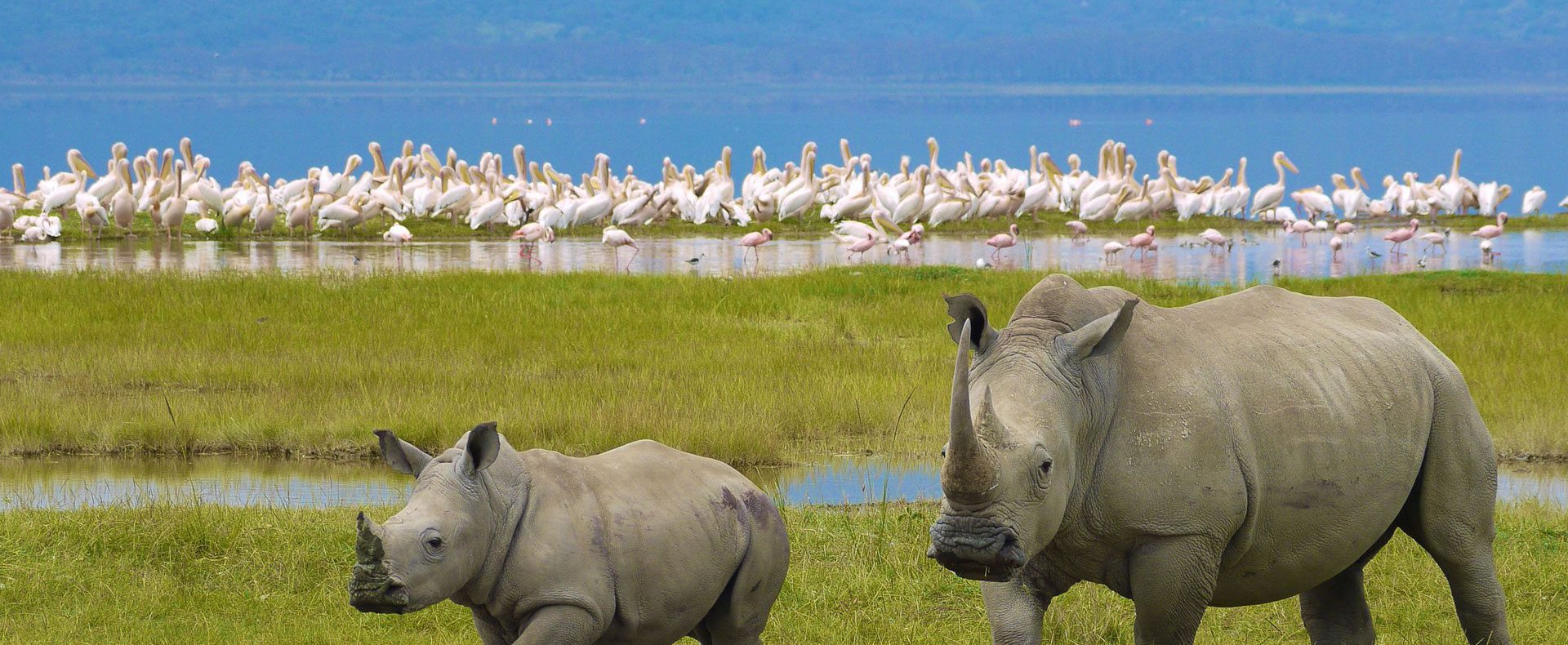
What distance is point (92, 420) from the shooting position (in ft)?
35.1

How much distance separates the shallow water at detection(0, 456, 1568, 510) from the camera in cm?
910

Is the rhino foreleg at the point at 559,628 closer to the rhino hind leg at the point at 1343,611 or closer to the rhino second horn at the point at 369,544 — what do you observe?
the rhino second horn at the point at 369,544

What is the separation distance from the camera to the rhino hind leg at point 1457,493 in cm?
510

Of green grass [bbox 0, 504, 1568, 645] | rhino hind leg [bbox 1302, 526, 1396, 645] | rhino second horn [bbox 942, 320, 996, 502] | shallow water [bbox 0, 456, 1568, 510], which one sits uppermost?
rhino second horn [bbox 942, 320, 996, 502]

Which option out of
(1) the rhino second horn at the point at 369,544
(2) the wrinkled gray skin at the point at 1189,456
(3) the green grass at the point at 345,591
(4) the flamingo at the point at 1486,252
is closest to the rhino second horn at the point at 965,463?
(2) the wrinkled gray skin at the point at 1189,456

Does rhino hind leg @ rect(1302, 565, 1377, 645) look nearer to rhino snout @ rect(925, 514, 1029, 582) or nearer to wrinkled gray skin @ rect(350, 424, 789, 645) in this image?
wrinkled gray skin @ rect(350, 424, 789, 645)

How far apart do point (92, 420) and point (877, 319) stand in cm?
709

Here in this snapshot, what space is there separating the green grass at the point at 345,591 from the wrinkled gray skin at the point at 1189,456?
1.34 metres

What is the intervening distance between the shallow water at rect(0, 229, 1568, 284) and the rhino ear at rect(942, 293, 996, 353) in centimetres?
1525

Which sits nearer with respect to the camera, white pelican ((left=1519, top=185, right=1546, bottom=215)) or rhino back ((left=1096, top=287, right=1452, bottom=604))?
rhino back ((left=1096, top=287, right=1452, bottom=604))

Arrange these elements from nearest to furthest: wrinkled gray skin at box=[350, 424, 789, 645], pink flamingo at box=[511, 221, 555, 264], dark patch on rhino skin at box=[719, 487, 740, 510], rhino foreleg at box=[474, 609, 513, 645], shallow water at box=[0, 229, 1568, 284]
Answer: wrinkled gray skin at box=[350, 424, 789, 645] → rhino foreleg at box=[474, 609, 513, 645] → dark patch on rhino skin at box=[719, 487, 740, 510] → shallow water at box=[0, 229, 1568, 284] → pink flamingo at box=[511, 221, 555, 264]

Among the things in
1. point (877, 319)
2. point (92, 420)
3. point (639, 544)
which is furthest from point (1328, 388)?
point (877, 319)

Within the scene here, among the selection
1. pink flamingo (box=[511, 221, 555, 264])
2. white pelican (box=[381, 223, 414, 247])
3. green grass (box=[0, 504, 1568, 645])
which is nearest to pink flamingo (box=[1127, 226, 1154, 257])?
pink flamingo (box=[511, 221, 555, 264])

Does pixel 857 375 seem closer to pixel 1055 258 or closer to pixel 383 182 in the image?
pixel 1055 258
